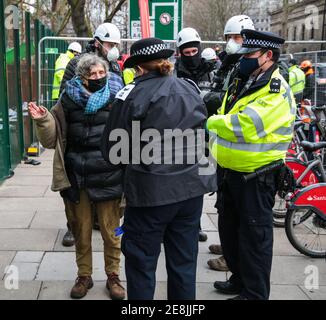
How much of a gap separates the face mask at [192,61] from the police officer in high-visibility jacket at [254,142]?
1.01 metres

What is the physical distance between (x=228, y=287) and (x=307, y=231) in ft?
4.38

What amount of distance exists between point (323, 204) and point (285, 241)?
2.26 feet

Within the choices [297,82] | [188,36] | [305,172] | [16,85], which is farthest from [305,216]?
[16,85]

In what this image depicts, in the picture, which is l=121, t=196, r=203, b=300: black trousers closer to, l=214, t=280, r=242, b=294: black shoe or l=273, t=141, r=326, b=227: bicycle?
l=214, t=280, r=242, b=294: black shoe

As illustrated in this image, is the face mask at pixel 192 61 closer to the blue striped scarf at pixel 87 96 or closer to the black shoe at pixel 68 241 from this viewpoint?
the blue striped scarf at pixel 87 96

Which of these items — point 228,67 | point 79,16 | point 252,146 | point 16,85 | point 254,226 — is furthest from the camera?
point 79,16

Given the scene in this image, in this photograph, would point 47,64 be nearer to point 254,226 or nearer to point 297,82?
point 297,82

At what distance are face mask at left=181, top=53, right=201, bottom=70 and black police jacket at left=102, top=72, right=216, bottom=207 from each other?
161cm

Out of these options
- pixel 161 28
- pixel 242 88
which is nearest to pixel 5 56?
pixel 161 28

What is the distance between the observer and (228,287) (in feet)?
12.2

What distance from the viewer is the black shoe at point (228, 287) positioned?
3711 mm

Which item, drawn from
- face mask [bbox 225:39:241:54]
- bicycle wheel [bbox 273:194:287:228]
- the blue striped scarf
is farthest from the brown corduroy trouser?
bicycle wheel [bbox 273:194:287:228]

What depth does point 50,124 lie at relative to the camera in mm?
3352

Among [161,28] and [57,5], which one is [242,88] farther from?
[57,5]
